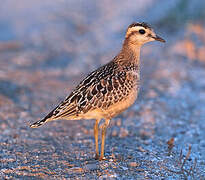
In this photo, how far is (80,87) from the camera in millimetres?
6992

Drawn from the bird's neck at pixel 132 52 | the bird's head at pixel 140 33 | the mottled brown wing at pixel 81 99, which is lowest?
the mottled brown wing at pixel 81 99

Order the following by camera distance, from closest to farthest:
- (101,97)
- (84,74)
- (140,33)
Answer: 1. (101,97)
2. (140,33)
3. (84,74)

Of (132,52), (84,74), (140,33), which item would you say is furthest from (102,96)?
(84,74)

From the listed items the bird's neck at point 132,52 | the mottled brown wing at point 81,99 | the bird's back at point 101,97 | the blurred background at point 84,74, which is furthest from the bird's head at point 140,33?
the blurred background at point 84,74

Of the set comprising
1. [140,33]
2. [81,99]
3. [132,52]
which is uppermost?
[140,33]

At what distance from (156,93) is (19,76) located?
14.7 ft

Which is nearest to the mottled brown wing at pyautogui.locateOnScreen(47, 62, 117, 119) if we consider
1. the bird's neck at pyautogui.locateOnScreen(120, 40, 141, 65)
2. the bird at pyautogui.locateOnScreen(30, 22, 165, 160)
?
the bird at pyautogui.locateOnScreen(30, 22, 165, 160)

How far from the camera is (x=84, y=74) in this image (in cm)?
1327

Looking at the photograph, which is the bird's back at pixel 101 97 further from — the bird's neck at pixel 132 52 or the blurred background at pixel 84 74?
the blurred background at pixel 84 74

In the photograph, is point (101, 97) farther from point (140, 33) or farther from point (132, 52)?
point (140, 33)

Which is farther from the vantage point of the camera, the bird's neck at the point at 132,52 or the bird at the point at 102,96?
the bird's neck at the point at 132,52

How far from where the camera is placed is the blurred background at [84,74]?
732 cm

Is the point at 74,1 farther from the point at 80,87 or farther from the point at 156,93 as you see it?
the point at 80,87

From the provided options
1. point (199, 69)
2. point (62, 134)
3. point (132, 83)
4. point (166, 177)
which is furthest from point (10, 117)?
point (199, 69)
